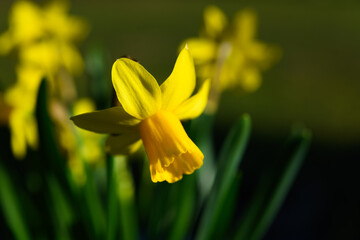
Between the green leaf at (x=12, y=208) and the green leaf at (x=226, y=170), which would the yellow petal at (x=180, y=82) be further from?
the green leaf at (x=12, y=208)

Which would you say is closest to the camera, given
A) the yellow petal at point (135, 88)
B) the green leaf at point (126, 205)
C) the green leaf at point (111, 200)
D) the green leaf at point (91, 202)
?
the yellow petal at point (135, 88)

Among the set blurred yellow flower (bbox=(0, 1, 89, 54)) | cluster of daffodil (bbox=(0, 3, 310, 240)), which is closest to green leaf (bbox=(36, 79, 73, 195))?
cluster of daffodil (bbox=(0, 3, 310, 240))

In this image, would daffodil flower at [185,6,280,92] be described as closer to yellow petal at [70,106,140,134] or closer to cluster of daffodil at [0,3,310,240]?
cluster of daffodil at [0,3,310,240]

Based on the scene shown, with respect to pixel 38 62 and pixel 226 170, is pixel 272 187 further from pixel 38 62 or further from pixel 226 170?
pixel 38 62

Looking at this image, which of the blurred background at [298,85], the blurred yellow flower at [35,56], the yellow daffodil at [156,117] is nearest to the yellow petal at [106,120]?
the yellow daffodil at [156,117]

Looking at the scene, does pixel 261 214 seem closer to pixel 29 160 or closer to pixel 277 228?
pixel 29 160

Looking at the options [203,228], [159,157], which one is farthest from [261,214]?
[159,157]
